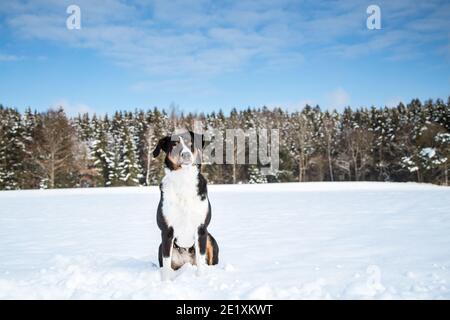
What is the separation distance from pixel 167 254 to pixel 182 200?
2.28 ft

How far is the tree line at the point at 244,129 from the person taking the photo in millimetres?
39781

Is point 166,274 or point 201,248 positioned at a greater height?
point 201,248

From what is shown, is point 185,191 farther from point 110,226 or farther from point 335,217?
point 335,217

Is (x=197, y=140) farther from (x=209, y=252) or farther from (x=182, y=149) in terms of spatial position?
(x=209, y=252)

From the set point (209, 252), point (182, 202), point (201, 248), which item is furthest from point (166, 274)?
point (182, 202)

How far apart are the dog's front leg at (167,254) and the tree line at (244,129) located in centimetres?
3528

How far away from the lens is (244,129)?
176ft

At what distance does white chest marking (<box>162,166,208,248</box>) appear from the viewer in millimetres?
4254

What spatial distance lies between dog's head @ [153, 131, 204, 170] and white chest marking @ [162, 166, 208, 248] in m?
0.09

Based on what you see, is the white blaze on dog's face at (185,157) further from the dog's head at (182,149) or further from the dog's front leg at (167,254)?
the dog's front leg at (167,254)

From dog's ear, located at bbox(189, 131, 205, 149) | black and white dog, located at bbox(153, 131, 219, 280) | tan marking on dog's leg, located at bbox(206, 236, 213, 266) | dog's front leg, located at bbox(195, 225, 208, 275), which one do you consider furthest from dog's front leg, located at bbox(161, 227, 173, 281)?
dog's ear, located at bbox(189, 131, 205, 149)

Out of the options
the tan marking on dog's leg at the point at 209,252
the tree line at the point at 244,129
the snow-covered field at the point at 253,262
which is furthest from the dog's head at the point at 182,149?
the tree line at the point at 244,129
